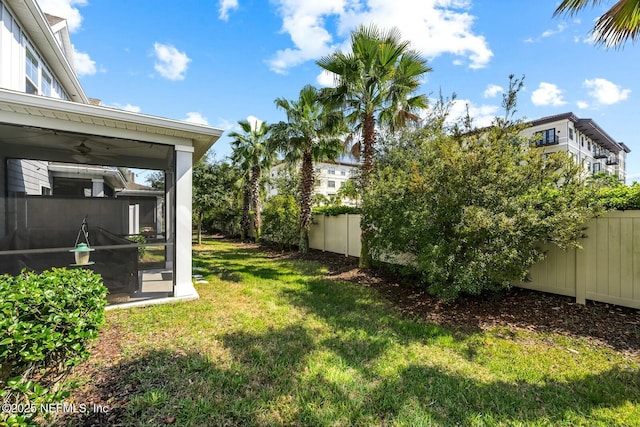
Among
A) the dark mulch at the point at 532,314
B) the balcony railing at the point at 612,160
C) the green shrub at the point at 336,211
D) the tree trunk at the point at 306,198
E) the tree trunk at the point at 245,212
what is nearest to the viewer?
the dark mulch at the point at 532,314

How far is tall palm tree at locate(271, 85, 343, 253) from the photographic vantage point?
1088 centimetres

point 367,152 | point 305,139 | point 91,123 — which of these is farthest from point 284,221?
point 91,123

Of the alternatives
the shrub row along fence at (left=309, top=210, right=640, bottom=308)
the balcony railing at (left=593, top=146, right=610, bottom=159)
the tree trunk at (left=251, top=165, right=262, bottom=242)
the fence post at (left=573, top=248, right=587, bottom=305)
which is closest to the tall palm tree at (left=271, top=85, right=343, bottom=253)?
the tree trunk at (left=251, top=165, right=262, bottom=242)

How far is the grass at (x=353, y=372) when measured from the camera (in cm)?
248

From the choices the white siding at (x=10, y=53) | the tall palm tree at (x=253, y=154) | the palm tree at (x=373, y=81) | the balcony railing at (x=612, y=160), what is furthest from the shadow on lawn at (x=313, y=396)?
the balcony railing at (x=612, y=160)

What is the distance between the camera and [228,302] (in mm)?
5500

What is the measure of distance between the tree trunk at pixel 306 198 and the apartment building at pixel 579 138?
22112 millimetres

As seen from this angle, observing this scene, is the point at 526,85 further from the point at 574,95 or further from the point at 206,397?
the point at 206,397

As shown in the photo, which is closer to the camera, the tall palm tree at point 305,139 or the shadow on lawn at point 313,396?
the shadow on lawn at point 313,396

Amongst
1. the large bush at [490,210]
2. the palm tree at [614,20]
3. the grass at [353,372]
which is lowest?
the grass at [353,372]

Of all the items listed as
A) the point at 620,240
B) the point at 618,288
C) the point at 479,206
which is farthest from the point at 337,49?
the point at 618,288

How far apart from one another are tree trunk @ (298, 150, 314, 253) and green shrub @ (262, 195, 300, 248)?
0.57 meters

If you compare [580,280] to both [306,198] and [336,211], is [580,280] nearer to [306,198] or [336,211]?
[336,211]

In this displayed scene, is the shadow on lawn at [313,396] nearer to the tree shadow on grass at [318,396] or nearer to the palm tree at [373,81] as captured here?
the tree shadow on grass at [318,396]
